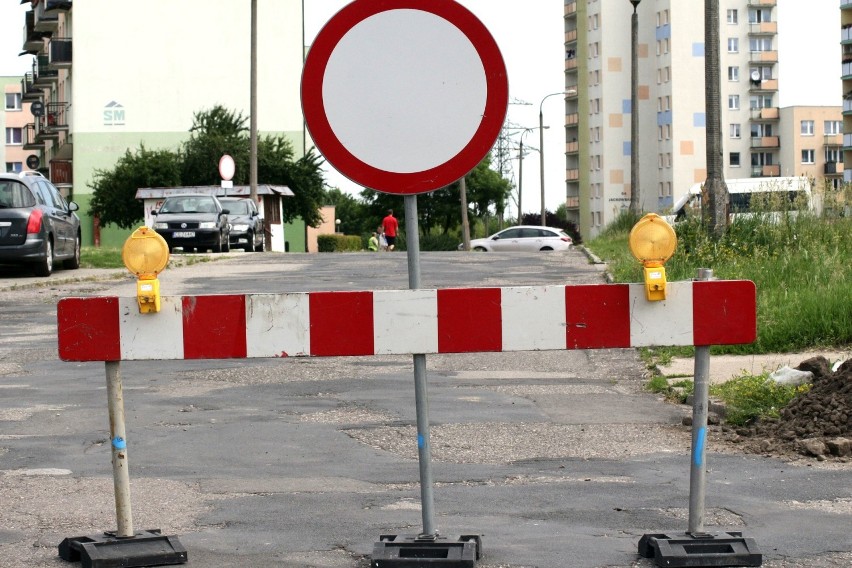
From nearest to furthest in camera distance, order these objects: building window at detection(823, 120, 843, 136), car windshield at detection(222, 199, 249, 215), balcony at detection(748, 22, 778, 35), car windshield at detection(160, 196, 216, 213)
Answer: car windshield at detection(160, 196, 216, 213)
car windshield at detection(222, 199, 249, 215)
balcony at detection(748, 22, 778, 35)
building window at detection(823, 120, 843, 136)

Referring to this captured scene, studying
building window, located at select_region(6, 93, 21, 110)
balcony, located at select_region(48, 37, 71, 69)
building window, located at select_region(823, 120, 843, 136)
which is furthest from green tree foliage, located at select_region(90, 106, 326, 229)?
building window, located at select_region(823, 120, 843, 136)

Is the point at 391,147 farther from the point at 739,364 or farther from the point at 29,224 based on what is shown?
the point at 29,224

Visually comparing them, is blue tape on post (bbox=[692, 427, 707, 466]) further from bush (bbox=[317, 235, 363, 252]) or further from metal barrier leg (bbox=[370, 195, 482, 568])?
bush (bbox=[317, 235, 363, 252])

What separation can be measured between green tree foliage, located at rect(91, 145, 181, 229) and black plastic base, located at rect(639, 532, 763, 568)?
212 ft

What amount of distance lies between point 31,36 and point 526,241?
165 feet

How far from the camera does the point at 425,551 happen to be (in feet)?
17.0

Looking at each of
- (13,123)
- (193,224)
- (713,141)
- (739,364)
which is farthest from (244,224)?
(13,123)

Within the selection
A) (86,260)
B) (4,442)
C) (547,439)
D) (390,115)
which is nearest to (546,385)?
(547,439)

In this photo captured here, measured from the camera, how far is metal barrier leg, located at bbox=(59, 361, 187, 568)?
17.1ft

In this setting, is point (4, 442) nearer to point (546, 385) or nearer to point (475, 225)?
point (546, 385)

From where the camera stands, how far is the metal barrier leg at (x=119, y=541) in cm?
522

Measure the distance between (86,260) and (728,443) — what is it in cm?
2233

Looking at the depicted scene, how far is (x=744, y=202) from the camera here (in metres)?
23.3

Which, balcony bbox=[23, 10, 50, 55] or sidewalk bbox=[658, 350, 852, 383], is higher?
balcony bbox=[23, 10, 50, 55]
